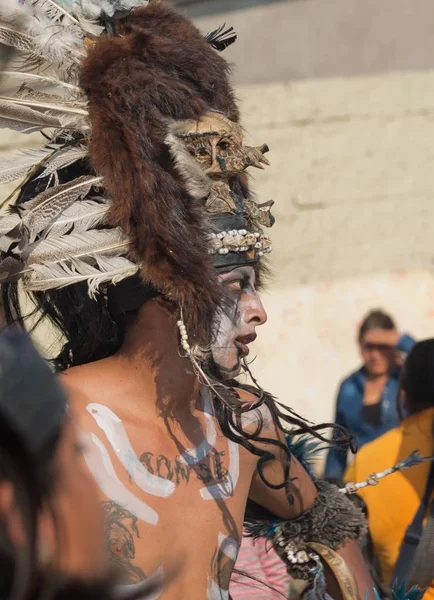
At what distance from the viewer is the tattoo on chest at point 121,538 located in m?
2.25

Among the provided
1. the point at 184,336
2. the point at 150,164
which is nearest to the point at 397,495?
the point at 184,336

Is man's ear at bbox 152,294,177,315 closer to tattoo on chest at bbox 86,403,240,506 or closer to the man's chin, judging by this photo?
the man's chin

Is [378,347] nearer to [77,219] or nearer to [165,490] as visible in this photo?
[165,490]

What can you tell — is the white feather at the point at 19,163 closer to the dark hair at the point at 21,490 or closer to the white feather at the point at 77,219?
the white feather at the point at 77,219

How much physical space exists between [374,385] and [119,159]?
3542 mm

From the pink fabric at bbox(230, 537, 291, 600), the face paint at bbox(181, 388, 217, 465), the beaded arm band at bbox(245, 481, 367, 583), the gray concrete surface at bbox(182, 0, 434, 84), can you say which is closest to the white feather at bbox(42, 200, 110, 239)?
the face paint at bbox(181, 388, 217, 465)

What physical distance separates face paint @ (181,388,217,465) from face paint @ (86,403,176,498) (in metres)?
0.16

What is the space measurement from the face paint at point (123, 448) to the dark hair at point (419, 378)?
167 cm

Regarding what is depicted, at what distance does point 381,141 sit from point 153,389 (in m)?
5.37

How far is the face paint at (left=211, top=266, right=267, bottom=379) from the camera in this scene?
97.9 inches

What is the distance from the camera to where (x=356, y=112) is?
7.50m

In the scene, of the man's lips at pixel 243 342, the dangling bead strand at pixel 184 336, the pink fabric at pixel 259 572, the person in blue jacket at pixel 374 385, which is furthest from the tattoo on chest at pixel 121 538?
the person in blue jacket at pixel 374 385

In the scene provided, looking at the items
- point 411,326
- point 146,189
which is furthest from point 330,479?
point 411,326

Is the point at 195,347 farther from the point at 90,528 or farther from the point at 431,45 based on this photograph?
the point at 431,45
